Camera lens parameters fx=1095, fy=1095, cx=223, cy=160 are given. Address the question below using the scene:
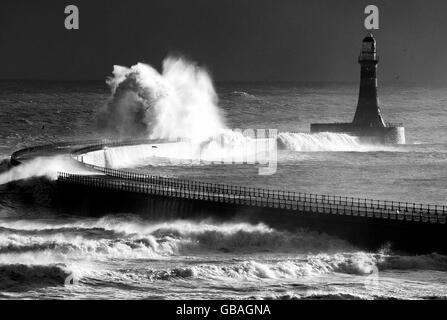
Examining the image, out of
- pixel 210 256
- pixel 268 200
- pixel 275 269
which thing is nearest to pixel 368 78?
pixel 268 200

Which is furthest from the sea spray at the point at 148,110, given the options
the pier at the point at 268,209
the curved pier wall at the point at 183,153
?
the pier at the point at 268,209

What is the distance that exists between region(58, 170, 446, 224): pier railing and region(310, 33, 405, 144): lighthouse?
3715 cm

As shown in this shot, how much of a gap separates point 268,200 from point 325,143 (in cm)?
4692

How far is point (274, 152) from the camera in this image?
302ft

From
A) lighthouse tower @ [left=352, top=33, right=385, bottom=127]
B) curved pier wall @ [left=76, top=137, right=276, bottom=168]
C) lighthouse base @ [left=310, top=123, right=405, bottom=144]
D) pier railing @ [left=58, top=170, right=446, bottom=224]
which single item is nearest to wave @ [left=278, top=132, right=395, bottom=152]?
lighthouse base @ [left=310, top=123, right=405, bottom=144]

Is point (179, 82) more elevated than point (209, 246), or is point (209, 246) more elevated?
point (179, 82)

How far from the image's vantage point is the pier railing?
4144 cm

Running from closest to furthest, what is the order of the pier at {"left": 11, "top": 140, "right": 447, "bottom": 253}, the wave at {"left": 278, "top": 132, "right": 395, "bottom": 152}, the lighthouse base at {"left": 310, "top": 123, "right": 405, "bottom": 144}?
the pier at {"left": 11, "top": 140, "right": 447, "bottom": 253} < the lighthouse base at {"left": 310, "top": 123, "right": 405, "bottom": 144} < the wave at {"left": 278, "top": 132, "right": 395, "bottom": 152}

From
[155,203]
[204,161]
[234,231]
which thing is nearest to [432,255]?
[234,231]

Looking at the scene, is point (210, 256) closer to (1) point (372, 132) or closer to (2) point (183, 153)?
(2) point (183, 153)

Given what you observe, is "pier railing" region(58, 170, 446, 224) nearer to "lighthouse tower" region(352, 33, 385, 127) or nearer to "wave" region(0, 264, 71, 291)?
"wave" region(0, 264, 71, 291)

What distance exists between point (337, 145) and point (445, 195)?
122 ft

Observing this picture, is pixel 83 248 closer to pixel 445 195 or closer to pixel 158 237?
pixel 158 237

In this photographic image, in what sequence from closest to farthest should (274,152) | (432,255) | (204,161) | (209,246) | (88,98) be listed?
(432,255) → (209,246) → (204,161) → (274,152) → (88,98)
